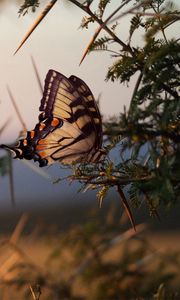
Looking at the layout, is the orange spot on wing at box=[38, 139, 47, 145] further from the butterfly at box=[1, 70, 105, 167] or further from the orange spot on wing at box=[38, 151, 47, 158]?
the orange spot on wing at box=[38, 151, 47, 158]

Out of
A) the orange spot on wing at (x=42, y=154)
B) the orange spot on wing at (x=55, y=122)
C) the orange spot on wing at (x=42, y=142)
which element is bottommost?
the orange spot on wing at (x=42, y=154)

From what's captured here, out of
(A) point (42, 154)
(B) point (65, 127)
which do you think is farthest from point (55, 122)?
(A) point (42, 154)

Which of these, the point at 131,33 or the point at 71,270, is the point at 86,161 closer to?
the point at 131,33

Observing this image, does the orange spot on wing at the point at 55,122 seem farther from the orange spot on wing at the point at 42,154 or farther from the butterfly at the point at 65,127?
the orange spot on wing at the point at 42,154

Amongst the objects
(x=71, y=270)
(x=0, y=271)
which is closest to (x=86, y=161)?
(x=0, y=271)

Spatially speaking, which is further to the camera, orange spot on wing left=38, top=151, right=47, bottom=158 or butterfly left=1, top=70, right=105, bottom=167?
orange spot on wing left=38, top=151, right=47, bottom=158

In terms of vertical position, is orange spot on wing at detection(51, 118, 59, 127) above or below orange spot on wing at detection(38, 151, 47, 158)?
above

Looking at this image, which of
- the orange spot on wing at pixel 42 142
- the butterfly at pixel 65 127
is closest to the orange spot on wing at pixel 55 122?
the butterfly at pixel 65 127

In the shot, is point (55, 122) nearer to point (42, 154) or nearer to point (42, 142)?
point (42, 142)

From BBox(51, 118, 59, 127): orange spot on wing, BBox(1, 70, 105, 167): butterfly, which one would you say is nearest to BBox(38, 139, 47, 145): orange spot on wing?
BBox(1, 70, 105, 167): butterfly
